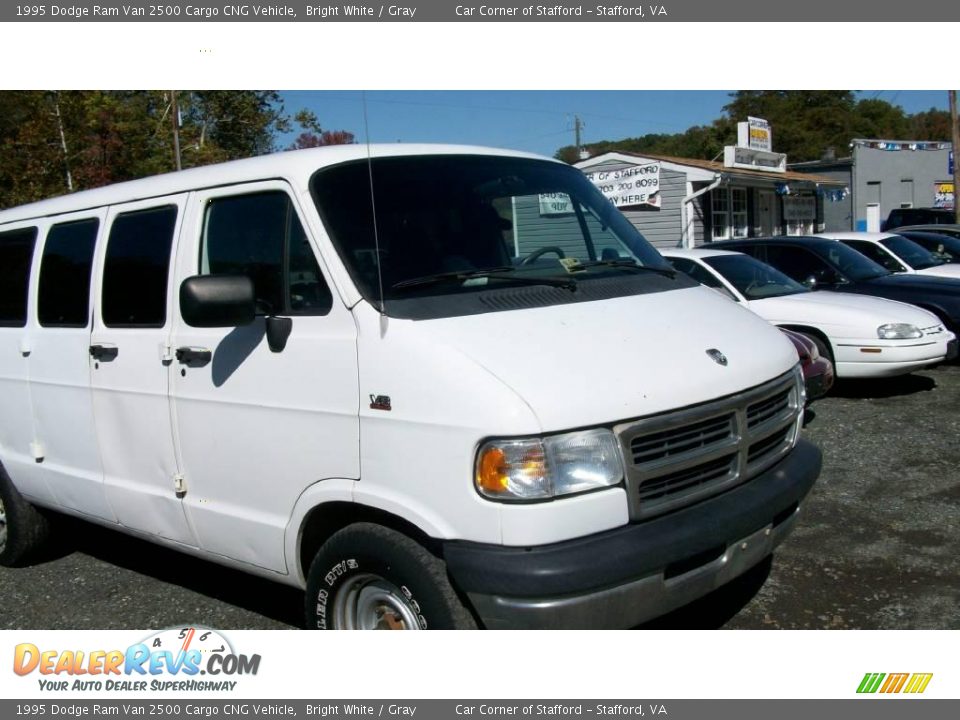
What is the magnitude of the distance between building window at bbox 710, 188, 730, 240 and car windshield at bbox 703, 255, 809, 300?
12.1 m

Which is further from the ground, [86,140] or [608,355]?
[86,140]

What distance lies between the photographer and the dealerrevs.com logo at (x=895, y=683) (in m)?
3.37

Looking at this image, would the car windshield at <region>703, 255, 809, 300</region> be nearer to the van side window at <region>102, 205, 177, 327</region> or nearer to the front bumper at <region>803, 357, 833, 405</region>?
the front bumper at <region>803, 357, 833, 405</region>

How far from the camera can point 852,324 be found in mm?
8914

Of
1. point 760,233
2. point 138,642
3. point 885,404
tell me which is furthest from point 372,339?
point 760,233

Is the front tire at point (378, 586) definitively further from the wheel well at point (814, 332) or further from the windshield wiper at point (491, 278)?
the wheel well at point (814, 332)

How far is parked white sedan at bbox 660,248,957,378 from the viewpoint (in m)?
8.77

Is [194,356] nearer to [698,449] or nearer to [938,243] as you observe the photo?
[698,449]

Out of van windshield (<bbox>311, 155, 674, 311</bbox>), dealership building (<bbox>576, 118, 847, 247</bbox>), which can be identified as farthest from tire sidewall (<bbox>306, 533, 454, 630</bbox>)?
dealership building (<bbox>576, 118, 847, 247</bbox>)

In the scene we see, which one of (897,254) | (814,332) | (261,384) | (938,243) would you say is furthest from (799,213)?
(261,384)

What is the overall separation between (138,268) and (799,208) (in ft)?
86.7

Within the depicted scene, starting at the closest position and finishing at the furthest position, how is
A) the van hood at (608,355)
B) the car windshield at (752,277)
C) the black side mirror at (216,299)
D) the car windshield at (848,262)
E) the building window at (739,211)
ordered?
1. the van hood at (608,355)
2. the black side mirror at (216,299)
3. the car windshield at (752,277)
4. the car windshield at (848,262)
5. the building window at (739,211)

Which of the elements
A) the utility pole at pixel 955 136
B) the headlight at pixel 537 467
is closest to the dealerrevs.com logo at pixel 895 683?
the headlight at pixel 537 467

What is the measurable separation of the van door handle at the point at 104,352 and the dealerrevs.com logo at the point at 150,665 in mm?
1352
